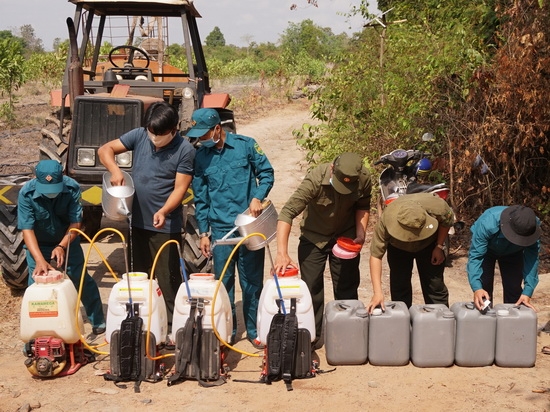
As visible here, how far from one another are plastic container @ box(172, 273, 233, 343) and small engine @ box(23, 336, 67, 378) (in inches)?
29.7

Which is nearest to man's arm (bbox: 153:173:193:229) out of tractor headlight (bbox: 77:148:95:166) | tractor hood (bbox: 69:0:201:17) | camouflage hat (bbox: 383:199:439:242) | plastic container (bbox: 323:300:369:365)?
plastic container (bbox: 323:300:369:365)

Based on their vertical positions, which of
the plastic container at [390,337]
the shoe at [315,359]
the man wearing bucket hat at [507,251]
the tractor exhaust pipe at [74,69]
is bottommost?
the shoe at [315,359]

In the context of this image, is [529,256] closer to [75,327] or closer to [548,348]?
[548,348]

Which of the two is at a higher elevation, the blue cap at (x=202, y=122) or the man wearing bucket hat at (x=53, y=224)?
the blue cap at (x=202, y=122)

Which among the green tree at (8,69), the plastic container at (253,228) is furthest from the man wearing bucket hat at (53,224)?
the green tree at (8,69)

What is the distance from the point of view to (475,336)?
4.77m

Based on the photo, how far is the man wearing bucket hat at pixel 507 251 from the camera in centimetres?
467

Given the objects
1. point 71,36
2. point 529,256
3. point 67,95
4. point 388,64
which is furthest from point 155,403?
point 388,64

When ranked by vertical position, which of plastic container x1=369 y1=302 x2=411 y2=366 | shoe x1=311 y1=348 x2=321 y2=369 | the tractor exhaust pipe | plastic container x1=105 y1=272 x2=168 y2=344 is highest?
the tractor exhaust pipe

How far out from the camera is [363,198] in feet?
16.8

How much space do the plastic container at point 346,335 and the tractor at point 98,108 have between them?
1674 mm

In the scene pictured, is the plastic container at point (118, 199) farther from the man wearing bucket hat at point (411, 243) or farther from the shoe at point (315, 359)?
the man wearing bucket hat at point (411, 243)

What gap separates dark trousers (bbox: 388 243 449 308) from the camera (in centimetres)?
518

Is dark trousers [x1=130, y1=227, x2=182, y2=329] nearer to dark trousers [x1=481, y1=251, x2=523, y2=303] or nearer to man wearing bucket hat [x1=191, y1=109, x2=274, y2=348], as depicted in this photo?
man wearing bucket hat [x1=191, y1=109, x2=274, y2=348]
